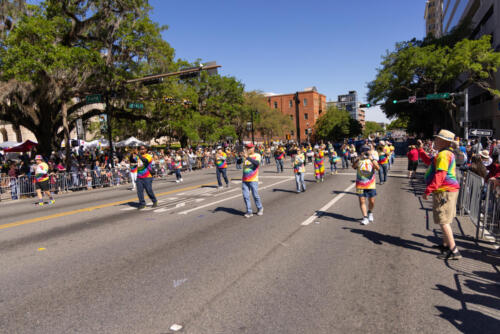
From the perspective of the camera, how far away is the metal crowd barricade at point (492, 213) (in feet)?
19.4

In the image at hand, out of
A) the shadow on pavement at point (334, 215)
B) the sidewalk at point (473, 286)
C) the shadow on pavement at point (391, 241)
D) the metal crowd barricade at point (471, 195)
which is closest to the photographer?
the sidewalk at point (473, 286)

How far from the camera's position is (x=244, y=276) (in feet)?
14.8

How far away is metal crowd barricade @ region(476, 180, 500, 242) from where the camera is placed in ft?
19.4

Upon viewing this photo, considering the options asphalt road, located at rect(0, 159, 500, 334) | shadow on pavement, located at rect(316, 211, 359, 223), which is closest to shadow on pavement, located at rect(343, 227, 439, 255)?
asphalt road, located at rect(0, 159, 500, 334)

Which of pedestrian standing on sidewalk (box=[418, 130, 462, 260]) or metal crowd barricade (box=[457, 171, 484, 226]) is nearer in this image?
pedestrian standing on sidewalk (box=[418, 130, 462, 260])

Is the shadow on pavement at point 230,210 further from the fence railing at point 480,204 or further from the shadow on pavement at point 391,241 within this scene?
the fence railing at point 480,204

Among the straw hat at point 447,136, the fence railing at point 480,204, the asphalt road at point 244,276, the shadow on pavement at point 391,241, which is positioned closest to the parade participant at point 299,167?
the asphalt road at point 244,276

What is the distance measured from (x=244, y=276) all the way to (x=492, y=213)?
194 inches

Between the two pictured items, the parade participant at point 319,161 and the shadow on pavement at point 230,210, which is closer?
the shadow on pavement at point 230,210

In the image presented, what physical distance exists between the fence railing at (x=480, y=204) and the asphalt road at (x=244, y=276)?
380mm

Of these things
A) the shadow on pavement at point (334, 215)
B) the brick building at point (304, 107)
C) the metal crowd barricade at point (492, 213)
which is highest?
the brick building at point (304, 107)

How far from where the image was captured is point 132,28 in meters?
19.0

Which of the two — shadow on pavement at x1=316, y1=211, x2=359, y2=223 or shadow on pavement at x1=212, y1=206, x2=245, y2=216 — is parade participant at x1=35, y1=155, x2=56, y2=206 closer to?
shadow on pavement at x1=212, y1=206, x2=245, y2=216

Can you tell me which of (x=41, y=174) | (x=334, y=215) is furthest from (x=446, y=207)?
(x=41, y=174)
